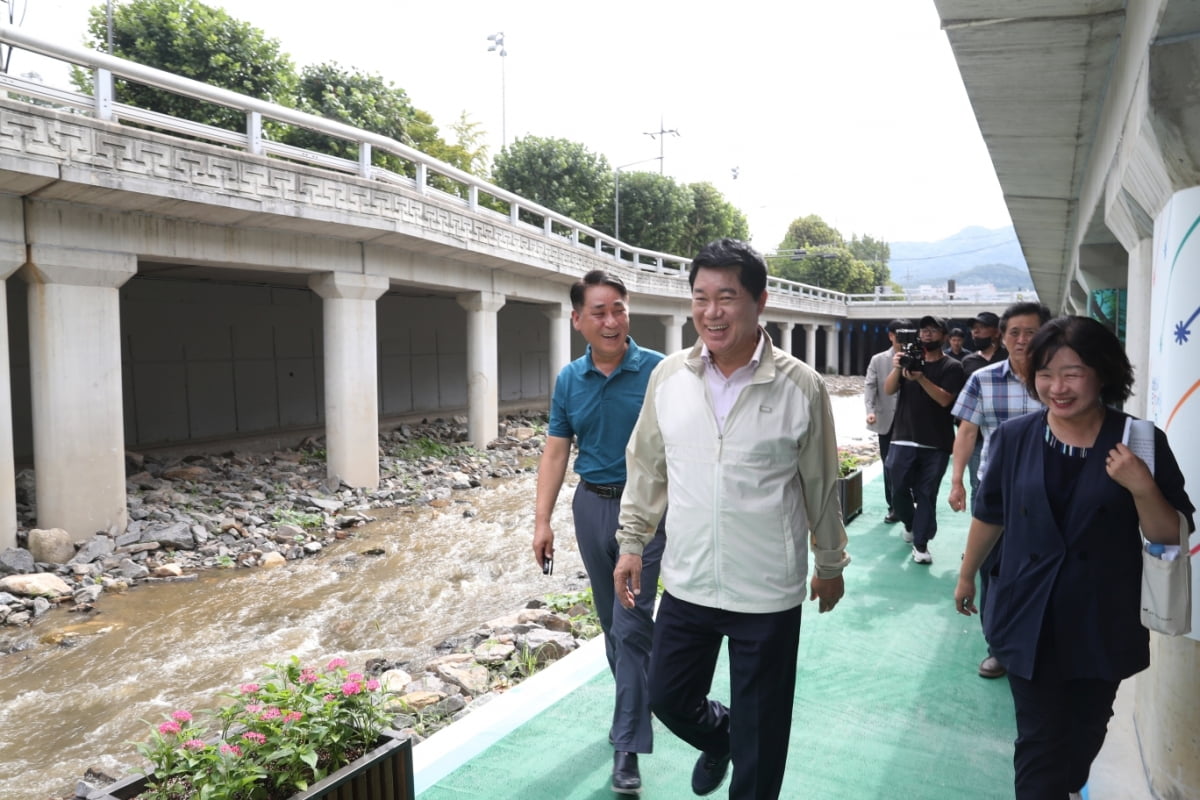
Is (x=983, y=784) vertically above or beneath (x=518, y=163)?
beneath

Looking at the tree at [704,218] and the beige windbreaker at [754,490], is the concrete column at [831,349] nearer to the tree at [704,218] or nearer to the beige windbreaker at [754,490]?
the tree at [704,218]

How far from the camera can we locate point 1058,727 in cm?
233

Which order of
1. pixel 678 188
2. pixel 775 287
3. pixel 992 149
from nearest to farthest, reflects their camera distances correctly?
pixel 992 149 → pixel 775 287 → pixel 678 188

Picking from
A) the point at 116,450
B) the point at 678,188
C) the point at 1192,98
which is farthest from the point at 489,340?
the point at 678,188

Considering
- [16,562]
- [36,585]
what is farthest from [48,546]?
[36,585]

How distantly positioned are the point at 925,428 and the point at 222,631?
587 centimetres

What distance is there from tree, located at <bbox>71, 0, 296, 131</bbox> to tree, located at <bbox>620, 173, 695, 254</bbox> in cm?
1860

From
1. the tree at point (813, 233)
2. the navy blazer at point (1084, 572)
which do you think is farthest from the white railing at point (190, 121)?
the tree at point (813, 233)

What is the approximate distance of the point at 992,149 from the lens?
16.6 ft

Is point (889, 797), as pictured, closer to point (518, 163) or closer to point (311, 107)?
point (311, 107)

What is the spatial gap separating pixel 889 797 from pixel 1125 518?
4.60ft

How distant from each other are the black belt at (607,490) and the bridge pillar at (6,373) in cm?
708

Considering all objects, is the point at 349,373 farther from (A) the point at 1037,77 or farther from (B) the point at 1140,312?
(B) the point at 1140,312

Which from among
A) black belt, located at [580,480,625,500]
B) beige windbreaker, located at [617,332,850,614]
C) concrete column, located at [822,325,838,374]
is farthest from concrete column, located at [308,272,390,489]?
concrete column, located at [822,325,838,374]
